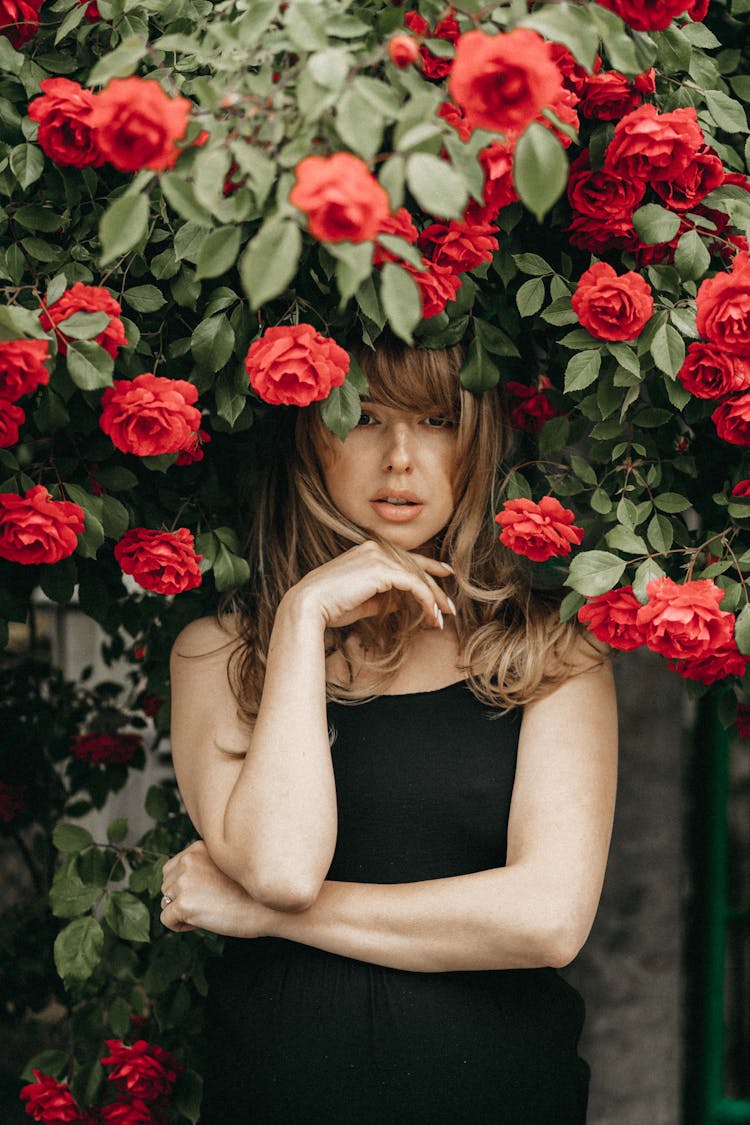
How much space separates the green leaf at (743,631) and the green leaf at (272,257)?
0.80 meters

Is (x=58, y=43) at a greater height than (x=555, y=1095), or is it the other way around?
(x=58, y=43)

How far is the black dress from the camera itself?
155 cm

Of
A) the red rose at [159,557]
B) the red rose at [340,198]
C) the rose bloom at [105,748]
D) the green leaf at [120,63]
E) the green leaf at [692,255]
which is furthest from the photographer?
the rose bloom at [105,748]

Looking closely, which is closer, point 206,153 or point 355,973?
point 206,153

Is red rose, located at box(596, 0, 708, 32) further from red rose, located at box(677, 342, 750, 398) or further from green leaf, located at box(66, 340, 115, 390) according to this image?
green leaf, located at box(66, 340, 115, 390)

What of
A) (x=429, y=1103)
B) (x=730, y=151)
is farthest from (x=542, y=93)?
(x=429, y=1103)

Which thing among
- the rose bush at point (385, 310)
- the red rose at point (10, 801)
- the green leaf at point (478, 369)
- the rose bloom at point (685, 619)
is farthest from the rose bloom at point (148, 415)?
the red rose at point (10, 801)

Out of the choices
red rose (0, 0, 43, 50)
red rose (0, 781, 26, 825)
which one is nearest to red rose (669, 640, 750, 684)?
red rose (0, 0, 43, 50)

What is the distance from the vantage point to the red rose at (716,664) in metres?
1.44

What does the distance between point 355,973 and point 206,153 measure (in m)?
1.13

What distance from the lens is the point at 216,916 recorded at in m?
1.58

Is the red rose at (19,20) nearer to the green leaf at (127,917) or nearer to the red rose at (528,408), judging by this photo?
the red rose at (528,408)

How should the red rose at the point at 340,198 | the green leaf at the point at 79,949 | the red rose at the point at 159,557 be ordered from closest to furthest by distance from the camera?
the red rose at the point at 340,198 → the red rose at the point at 159,557 → the green leaf at the point at 79,949

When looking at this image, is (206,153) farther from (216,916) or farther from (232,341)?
(216,916)
